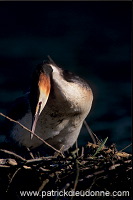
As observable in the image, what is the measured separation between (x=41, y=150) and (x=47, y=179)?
4.15 ft

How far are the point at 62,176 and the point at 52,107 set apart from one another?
3.01ft

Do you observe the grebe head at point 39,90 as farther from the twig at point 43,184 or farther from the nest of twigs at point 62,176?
the twig at point 43,184

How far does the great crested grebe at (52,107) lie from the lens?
11.1ft

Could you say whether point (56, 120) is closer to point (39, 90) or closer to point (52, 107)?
point (52, 107)

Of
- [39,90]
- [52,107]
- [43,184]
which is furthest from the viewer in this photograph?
[52,107]

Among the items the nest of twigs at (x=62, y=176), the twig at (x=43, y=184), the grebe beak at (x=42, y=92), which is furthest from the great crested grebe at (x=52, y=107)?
the twig at (x=43, y=184)

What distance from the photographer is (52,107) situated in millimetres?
3691

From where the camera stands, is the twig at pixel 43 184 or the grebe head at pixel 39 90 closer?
the twig at pixel 43 184

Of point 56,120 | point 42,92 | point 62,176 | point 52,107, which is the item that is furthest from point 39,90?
point 62,176

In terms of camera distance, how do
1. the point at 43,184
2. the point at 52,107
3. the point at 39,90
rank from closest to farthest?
the point at 43,184
the point at 39,90
the point at 52,107

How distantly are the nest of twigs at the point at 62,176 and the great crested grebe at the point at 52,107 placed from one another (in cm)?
51

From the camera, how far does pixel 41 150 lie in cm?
414

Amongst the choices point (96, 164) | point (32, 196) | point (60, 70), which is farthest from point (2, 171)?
point (60, 70)

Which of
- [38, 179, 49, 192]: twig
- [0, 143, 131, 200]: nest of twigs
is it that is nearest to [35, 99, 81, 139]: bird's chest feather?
[0, 143, 131, 200]: nest of twigs
